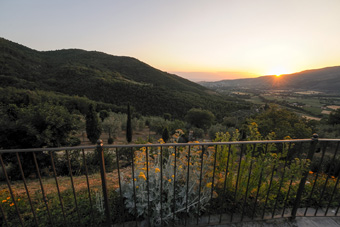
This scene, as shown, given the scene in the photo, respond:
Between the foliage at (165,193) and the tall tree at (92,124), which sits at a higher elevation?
the foliage at (165,193)

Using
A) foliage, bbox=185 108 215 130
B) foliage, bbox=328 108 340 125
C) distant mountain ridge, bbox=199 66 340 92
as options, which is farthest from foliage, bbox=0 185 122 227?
Answer: distant mountain ridge, bbox=199 66 340 92

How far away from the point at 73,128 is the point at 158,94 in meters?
28.1

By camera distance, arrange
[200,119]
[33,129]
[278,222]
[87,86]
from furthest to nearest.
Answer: [87,86], [200,119], [33,129], [278,222]

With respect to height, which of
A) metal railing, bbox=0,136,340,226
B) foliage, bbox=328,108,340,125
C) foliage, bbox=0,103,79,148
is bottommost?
foliage, bbox=328,108,340,125

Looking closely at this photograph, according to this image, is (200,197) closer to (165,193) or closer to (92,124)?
(165,193)

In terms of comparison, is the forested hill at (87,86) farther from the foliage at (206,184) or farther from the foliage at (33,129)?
the foliage at (206,184)

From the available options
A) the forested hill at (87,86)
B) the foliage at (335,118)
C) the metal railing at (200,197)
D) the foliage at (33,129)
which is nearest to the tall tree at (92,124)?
the foliage at (33,129)

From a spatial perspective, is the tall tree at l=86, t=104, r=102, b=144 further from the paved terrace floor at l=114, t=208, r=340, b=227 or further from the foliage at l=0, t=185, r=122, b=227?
the paved terrace floor at l=114, t=208, r=340, b=227

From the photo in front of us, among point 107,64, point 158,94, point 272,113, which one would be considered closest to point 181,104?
point 158,94

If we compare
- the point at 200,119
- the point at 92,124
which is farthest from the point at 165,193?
the point at 200,119

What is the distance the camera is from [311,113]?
3444cm

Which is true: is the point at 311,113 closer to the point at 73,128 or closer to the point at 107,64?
the point at 73,128

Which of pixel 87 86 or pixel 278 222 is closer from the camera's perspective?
pixel 278 222

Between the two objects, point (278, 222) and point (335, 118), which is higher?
point (278, 222)
